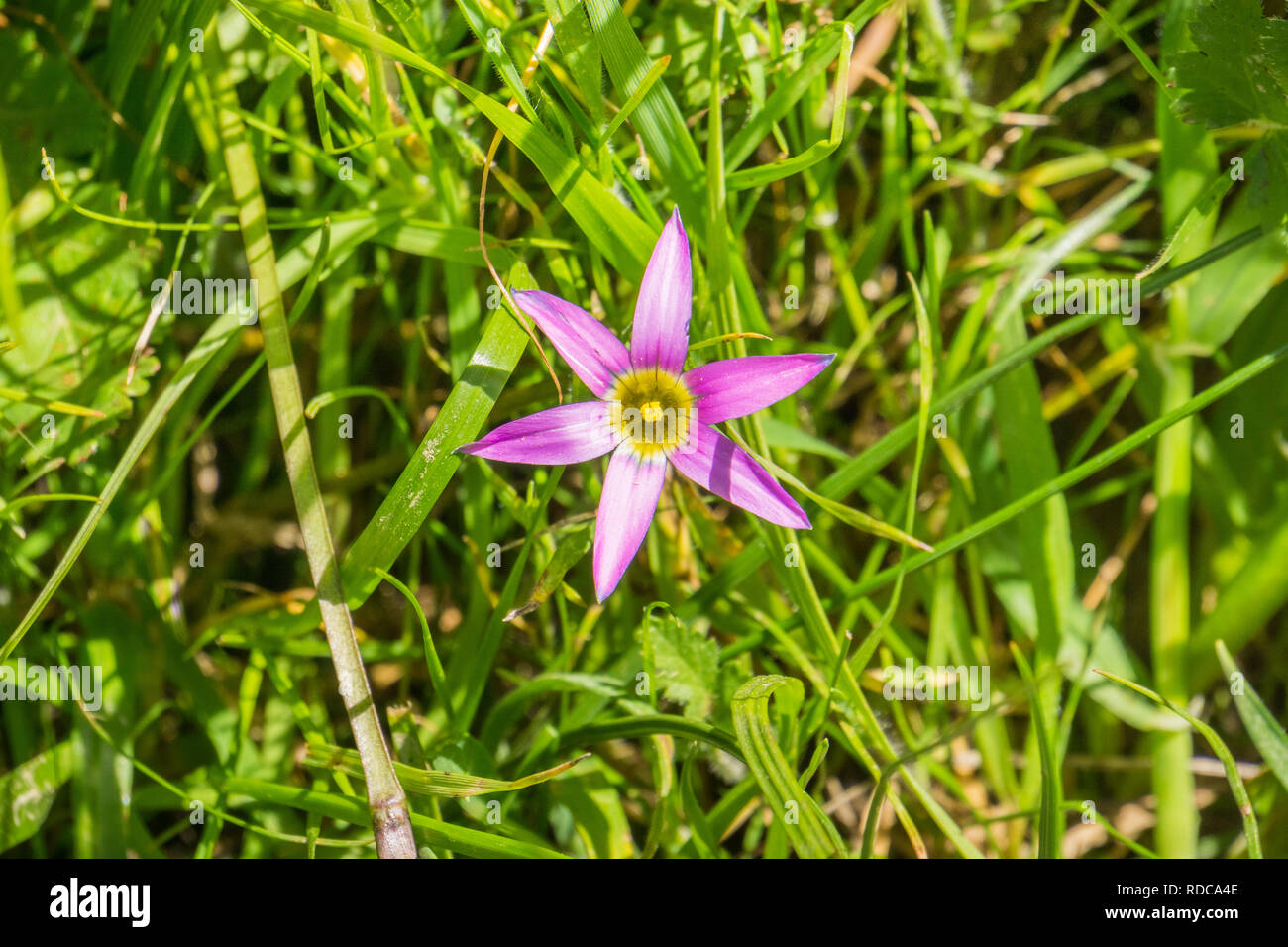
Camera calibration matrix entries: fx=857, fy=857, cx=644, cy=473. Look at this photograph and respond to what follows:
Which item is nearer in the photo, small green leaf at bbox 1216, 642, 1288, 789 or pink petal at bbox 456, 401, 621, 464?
pink petal at bbox 456, 401, 621, 464

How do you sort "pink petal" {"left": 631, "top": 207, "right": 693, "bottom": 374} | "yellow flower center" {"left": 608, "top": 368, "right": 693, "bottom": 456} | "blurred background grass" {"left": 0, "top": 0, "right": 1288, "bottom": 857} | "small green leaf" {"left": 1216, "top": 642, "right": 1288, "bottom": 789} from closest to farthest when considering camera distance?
"pink petal" {"left": 631, "top": 207, "right": 693, "bottom": 374} < "yellow flower center" {"left": 608, "top": 368, "right": 693, "bottom": 456} < "blurred background grass" {"left": 0, "top": 0, "right": 1288, "bottom": 857} < "small green leaf" {"left": 1216, "top": 642, "right": 1288, "bottom": 789}

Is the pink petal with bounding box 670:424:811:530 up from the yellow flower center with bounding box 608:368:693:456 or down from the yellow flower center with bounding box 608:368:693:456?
down

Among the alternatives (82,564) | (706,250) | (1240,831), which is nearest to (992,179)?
(706,250)

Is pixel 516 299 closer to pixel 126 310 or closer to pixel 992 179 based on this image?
pixel 126 310

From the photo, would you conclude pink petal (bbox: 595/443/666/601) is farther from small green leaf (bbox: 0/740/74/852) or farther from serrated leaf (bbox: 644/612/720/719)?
small green leaf (bbox: 0/740/74/852)

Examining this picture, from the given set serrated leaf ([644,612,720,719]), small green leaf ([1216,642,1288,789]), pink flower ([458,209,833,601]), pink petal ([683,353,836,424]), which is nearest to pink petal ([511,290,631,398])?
pink flower ([458,209,833,601])

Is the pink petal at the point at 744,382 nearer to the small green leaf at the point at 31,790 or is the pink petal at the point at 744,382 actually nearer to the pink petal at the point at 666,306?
the pink petal at the point at 666,306
